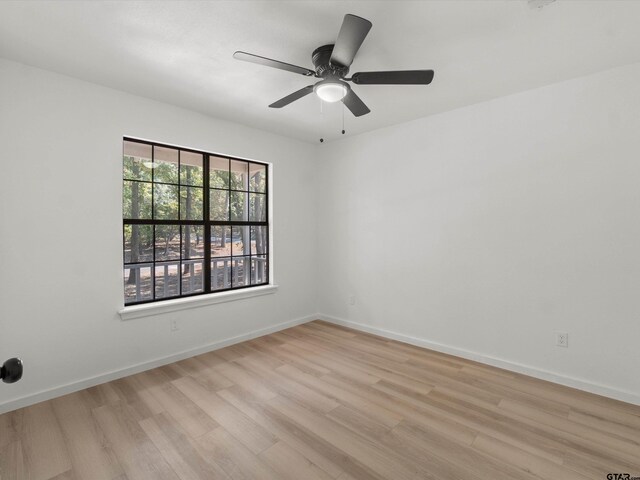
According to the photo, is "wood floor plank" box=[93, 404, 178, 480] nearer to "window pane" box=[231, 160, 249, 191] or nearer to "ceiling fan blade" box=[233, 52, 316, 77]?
"ceiling fan blade" box=[233, 52, 316, 77]

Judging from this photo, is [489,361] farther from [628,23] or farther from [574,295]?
[628,23]

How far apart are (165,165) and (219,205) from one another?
737mm

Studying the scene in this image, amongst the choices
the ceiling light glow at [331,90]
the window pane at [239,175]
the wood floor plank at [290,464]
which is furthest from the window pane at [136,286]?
the ceiling light glow at [331,90]

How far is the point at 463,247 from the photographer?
10.7 ft

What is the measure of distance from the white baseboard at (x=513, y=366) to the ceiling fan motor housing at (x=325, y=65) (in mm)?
2916

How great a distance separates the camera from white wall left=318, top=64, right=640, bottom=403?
8.11 ft

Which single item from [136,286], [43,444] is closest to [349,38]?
[43,444]

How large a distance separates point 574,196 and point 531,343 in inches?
53.6

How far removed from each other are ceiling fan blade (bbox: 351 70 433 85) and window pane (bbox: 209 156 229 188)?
7.28 ft

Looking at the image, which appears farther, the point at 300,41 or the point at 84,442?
the point at 300,41

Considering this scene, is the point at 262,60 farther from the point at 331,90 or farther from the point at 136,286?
the point at 136,286

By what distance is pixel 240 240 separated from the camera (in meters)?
4.26

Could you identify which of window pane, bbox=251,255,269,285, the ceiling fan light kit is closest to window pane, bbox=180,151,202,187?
window pane, bbox=251,255,269,285

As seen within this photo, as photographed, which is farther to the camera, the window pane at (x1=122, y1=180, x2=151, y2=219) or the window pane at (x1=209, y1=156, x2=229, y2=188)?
the window pane at (x1=209, y1=156, x2=229, y2=188)
